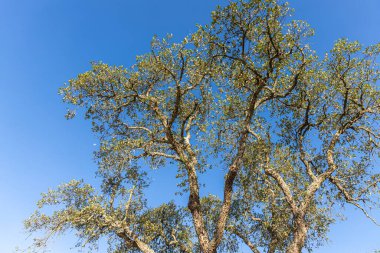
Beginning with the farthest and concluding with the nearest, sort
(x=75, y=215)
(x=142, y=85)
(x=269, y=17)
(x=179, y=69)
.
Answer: (x=142, y=85), (x=179, y=69), (x=75, y=215), (x=269, y=17)

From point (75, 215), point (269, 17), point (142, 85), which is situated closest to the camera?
point (269, 17)

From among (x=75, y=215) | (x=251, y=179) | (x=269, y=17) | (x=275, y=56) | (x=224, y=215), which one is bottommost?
(x=224, y=215)

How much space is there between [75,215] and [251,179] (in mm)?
14802

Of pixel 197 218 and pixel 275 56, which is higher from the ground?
pixel 275 56

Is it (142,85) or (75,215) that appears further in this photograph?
(142,85)

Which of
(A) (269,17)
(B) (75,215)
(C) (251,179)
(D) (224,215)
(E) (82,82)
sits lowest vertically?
(D) (224,215)

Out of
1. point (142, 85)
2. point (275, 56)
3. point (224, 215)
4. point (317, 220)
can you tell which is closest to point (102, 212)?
point (224, 215)

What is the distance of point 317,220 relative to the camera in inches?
1182

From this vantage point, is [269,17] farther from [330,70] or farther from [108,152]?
[108,152]

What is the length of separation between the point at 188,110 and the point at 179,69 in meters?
4.55

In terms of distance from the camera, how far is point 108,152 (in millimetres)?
26812

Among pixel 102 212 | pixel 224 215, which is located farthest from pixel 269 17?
pixel 102 212

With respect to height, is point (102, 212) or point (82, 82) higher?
point (82, 82)

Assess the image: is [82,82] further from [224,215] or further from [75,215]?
[224,215]
